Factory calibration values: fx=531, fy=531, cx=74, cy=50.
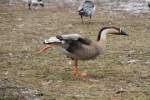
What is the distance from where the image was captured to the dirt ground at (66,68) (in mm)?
8648

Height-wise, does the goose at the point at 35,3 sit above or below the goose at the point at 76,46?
below

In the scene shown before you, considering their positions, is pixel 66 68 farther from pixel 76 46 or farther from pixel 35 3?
pixel 35 3

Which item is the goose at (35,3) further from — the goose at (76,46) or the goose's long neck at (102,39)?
the goose at (76,46)

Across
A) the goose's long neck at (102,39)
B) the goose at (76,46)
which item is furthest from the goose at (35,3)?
the goose at (76,46)

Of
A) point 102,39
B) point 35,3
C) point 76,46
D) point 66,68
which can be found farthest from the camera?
point 35,3

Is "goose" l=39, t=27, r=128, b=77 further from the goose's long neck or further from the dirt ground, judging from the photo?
the dirt ground

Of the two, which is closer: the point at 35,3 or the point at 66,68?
the point at 66,68

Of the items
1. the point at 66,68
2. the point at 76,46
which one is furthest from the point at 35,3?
the point at 76,46

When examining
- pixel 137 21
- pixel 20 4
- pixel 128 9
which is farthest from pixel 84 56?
pixel 20 4

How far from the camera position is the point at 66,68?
1091cm

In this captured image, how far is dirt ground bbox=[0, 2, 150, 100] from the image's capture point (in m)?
8.65

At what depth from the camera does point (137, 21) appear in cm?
2092

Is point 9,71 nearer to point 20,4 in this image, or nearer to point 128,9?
point 128,9

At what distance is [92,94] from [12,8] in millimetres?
18449
